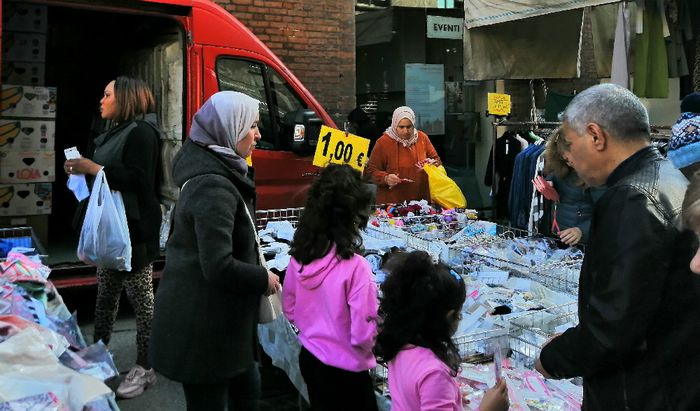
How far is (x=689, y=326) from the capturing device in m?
1.68

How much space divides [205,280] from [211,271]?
0.10m

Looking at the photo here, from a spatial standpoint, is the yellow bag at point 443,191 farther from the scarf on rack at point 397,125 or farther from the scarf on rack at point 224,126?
the scarf on rack at point 224,126

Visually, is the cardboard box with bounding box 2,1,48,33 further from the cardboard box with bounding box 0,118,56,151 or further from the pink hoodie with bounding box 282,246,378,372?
the pink hoodie with bounding box 282,246,378,372

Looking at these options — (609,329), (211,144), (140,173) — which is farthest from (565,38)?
(609,329)

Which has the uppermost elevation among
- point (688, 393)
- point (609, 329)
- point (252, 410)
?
point (609, 329)

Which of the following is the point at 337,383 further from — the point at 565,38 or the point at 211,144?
the point at 565,38

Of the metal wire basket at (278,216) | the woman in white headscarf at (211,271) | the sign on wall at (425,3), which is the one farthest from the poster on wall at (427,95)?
the woman in white headscarf at (211,271)

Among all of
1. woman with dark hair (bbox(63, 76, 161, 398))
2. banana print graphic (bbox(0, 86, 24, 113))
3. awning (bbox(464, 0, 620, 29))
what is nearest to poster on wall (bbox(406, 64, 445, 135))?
awning (bbox(464, 0, 620, 29))

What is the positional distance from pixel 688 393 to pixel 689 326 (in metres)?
0.17

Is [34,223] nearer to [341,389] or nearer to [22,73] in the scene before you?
[22,73]

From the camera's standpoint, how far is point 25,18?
20.8 feet

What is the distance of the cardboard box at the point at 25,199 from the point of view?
6.14m

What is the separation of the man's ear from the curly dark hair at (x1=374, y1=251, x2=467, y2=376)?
65 cm

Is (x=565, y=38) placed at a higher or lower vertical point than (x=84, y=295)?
higher
